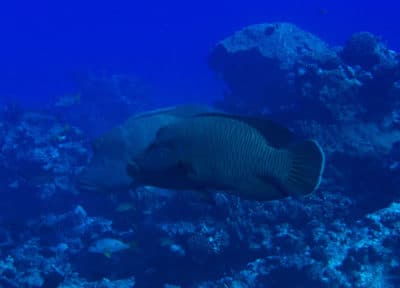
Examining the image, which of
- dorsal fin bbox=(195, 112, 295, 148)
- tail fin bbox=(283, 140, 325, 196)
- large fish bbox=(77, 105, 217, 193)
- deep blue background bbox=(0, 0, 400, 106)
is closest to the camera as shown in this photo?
tail fin bbox=(283, 140, 325, 196)

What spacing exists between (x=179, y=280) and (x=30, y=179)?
5.71 meters

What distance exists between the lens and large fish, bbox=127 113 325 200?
1.98 m

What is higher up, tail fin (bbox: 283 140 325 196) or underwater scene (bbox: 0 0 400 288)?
underwater scene (bbox: 0 0 400 288)

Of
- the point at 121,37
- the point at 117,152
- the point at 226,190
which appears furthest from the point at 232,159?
the point at 121,37

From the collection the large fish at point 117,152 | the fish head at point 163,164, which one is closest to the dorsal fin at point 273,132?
the fish head at point 163,164

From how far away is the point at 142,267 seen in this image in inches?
266

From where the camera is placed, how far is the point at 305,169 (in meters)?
1.97

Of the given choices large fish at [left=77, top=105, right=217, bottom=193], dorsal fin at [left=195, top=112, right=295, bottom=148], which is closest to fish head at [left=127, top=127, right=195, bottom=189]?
dorsal fin at [left=195, top=112, right=295, bottom=148]

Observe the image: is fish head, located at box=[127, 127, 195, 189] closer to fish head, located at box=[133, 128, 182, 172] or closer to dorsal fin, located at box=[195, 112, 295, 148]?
fish head, located at box=[133, 128, 182, 172]

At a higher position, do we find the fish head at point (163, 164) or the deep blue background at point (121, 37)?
the deep blue background at point (121, 37)

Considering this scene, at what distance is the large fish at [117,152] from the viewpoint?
5035 mm

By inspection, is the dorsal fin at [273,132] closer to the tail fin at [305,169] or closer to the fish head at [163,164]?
the tail fin at [305,169]

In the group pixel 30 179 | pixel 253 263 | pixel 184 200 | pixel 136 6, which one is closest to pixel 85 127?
pixel 30 179

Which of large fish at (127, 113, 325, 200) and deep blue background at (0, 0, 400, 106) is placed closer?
large fish at (127, 113, 325, 200)
